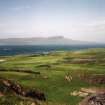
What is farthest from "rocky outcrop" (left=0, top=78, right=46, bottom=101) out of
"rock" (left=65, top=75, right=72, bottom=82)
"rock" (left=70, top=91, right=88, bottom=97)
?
"rock" (left=65, top=75, right=72, bottom=82)

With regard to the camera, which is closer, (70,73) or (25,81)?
(25,81)

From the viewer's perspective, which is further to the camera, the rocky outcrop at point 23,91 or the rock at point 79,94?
the rock at point 79,94

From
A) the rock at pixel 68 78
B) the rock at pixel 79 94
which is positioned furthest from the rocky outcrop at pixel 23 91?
the rock at pixel 68 78

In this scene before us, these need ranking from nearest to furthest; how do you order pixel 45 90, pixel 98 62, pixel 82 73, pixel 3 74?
pixel 45 90 → pixel 3 74 → pixel 82 73 → pixel 98 62

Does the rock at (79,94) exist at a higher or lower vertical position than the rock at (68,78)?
lower

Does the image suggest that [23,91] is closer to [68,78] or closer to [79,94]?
[79,94]

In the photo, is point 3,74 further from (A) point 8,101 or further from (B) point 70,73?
(A) point 8,101

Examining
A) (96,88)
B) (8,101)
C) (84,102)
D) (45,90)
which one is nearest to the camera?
(8,101)

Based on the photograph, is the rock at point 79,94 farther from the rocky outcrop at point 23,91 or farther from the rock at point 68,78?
the rock at point 68,78

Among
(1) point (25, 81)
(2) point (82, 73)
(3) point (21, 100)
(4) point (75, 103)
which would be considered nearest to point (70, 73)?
(2) point (82, 73)

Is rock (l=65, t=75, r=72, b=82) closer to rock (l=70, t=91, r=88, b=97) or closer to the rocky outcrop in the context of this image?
rock (l=70, t=91, r=88, b=97)

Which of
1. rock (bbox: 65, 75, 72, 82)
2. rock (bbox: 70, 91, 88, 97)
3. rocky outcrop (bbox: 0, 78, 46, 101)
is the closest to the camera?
rocky outcrop (bbox: 0, 78, 46, 101)
